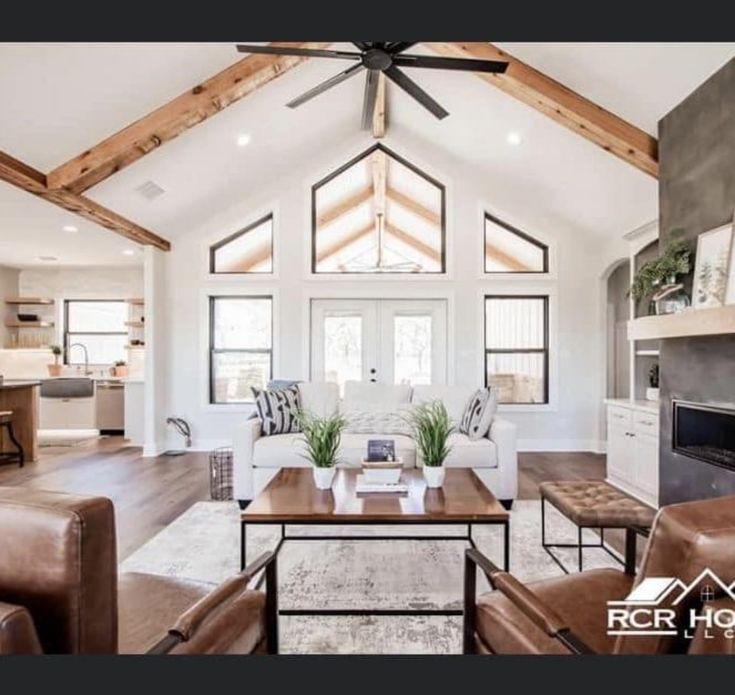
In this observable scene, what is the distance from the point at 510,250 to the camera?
6.46m

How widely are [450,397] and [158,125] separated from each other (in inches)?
135

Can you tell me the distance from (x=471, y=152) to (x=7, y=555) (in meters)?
5.85

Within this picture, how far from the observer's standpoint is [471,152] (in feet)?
19.2

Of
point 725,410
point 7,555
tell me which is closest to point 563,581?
point 7,555

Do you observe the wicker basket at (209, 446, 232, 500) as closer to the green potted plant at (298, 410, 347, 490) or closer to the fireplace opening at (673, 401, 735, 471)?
the green potted plant at (298, 410, 347, 490)

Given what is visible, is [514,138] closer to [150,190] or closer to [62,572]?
[150,190]

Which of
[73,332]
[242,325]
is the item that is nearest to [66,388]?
[73,332]

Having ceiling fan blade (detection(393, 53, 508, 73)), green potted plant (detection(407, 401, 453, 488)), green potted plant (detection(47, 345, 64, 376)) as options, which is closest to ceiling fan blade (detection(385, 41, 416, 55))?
ceiling fan blade (detection(393, 53, 508, 73))

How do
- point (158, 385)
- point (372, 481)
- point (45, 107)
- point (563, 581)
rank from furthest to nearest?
point (158, 385) < point (45, 107) < point (372, 481) < point (563, 581)

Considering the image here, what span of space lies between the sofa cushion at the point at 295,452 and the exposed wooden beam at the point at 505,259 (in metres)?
3.24

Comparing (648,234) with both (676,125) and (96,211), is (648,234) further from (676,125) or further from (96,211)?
(96,211)

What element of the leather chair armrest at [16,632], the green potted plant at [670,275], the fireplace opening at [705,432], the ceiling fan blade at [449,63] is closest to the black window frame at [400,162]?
the green potted plant at [670,275]

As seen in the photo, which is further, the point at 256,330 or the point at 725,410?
the point at 256,330

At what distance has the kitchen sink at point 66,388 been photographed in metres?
7.88
